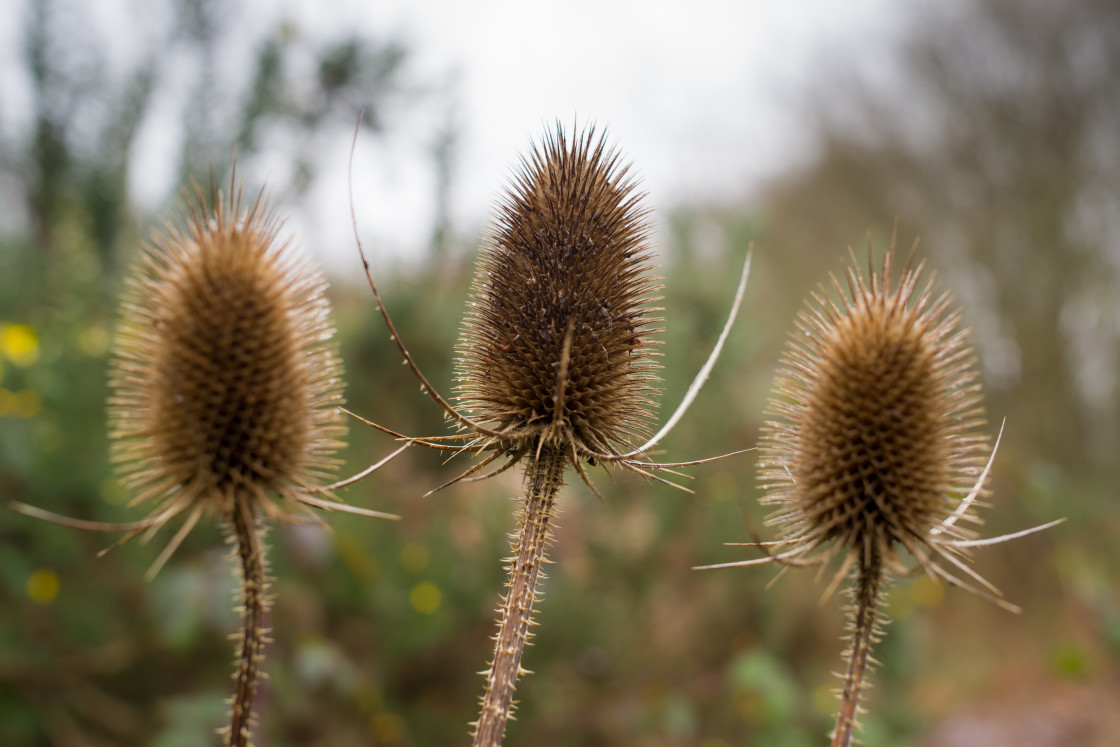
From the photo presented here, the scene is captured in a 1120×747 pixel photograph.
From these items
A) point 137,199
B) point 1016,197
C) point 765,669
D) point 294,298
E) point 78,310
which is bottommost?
point 765,669

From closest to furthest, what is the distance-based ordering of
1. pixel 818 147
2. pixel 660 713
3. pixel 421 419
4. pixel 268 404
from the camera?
pixel 268 404 < pixel 660 713 < pixel 421 419 < pixel 818 147

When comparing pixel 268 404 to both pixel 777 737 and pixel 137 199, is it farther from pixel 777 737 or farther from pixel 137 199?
pixel 137 199

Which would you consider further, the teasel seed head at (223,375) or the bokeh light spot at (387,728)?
the bokeh light spot at (387,728)

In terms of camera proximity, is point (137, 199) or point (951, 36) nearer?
point (137, 199)

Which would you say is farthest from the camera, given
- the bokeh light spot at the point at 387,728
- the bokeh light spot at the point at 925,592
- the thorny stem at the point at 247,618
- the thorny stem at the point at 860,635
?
the bokeh light spot at the point at 925,592

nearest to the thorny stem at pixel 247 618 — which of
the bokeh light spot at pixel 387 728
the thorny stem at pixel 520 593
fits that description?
the thorny stem at pixel 520 593

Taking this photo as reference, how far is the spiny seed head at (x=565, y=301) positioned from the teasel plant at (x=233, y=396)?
489 mm

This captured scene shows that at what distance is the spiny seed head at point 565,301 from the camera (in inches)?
83.9

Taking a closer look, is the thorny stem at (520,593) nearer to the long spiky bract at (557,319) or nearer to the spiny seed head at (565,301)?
the long spiky bract at (557,319)

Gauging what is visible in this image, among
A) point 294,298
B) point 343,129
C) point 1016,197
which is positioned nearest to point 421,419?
point 343,129

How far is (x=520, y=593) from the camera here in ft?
6.48

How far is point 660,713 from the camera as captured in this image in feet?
19.0

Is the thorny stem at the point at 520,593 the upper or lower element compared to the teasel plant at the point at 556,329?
lower

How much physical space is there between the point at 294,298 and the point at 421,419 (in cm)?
532
